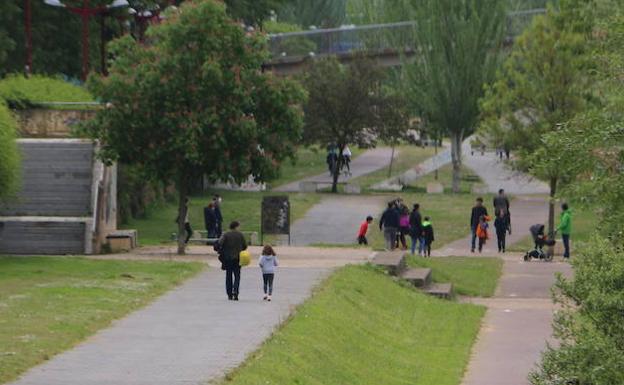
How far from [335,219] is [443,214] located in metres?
3.93

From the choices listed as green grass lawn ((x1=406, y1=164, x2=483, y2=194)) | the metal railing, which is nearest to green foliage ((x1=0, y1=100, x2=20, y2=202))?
green grass lawn ((x1=406, y1=164, x2=483, y2=194))

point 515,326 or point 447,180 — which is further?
point 447,180

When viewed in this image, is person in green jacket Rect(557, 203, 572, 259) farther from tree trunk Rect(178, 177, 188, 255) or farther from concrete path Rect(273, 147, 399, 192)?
concrete path Rect(273, 147, 399, 192)

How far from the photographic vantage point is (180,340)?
23.4 m

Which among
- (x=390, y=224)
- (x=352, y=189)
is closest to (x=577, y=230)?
(x=390, y=224)

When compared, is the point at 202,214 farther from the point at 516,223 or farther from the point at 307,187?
the point at 307,187

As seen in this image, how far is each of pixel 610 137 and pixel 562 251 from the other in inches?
631

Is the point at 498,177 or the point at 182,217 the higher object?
the point at 498,177

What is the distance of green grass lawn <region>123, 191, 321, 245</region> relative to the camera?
47.9 metres

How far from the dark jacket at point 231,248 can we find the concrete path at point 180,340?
0.73 m

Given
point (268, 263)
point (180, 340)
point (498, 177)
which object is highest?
point (498, 177)

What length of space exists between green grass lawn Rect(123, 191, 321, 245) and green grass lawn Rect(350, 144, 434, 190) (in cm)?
753

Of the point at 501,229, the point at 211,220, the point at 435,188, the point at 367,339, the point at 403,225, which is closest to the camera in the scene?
the point at 367,339

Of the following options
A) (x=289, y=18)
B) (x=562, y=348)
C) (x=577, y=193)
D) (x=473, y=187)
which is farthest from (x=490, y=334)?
(x=289, y=18)
